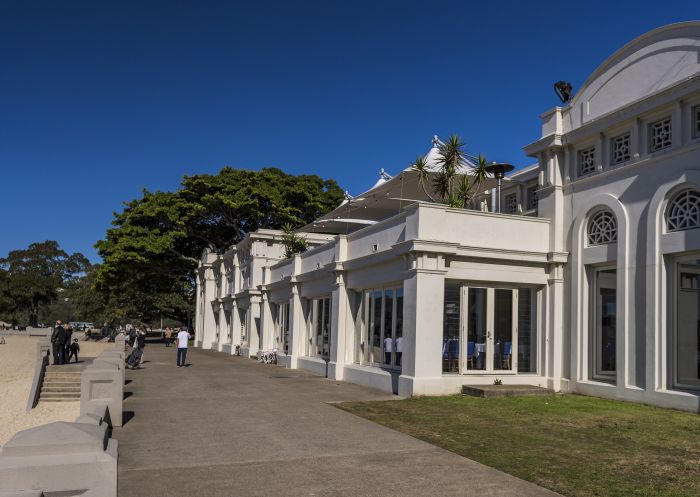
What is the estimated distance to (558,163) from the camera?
15.6 meters

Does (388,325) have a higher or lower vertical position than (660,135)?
lower

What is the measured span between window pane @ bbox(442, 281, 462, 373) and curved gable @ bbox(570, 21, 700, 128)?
489 cm

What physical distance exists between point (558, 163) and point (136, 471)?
12210 mm

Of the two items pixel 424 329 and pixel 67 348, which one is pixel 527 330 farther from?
pixel 67 348

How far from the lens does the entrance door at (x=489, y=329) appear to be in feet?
49.0

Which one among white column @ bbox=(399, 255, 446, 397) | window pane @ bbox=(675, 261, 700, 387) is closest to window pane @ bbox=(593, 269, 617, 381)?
window pane @ bbox=(675, 261, 700, 387)

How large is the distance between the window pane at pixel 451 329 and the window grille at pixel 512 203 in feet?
20.6

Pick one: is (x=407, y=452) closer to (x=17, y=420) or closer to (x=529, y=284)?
(x=529, y=284)

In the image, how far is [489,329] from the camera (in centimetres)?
1510

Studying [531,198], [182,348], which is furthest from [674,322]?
[182,348]

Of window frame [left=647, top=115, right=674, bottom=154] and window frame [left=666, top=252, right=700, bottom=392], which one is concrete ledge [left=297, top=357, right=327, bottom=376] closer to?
window frame [left=666, top=252, right=700, bottom=392]

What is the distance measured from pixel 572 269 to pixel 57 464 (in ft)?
43.0

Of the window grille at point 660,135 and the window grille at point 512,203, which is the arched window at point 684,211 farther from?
the window grille at point 512,203

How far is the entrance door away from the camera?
14922mm
